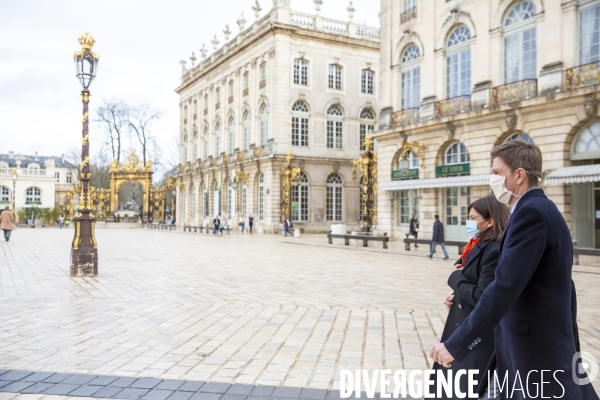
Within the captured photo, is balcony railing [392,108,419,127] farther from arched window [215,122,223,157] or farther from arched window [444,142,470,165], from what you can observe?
arched window [215,122,223,157]

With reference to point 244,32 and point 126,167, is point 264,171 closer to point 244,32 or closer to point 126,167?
point 244,32

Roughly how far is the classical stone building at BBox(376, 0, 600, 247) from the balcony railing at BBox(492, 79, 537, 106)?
0.04m

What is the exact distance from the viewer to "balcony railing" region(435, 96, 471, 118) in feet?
76.8

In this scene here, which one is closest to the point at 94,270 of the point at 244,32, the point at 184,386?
the point at 184,386

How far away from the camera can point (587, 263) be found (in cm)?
1605

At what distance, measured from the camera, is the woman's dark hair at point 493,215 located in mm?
3510

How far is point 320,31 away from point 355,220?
1405 centimetres

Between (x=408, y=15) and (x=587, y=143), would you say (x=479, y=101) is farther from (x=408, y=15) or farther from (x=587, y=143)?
(x=408, y=15)

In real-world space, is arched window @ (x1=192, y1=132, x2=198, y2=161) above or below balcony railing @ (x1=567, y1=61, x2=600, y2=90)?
above

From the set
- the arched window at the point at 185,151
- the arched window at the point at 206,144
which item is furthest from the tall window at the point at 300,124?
the arched window at the point at 185,151

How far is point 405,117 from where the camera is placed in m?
26.7

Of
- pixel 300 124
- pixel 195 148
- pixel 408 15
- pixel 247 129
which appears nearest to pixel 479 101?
pixel 408 15

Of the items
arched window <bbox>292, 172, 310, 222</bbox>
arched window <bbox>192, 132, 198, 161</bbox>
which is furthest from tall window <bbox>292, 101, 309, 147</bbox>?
arched window <bbox>192, 132, 198, 161</bbox>

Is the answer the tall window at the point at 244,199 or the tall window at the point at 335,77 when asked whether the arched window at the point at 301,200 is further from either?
the tall window at the point at 335,77
